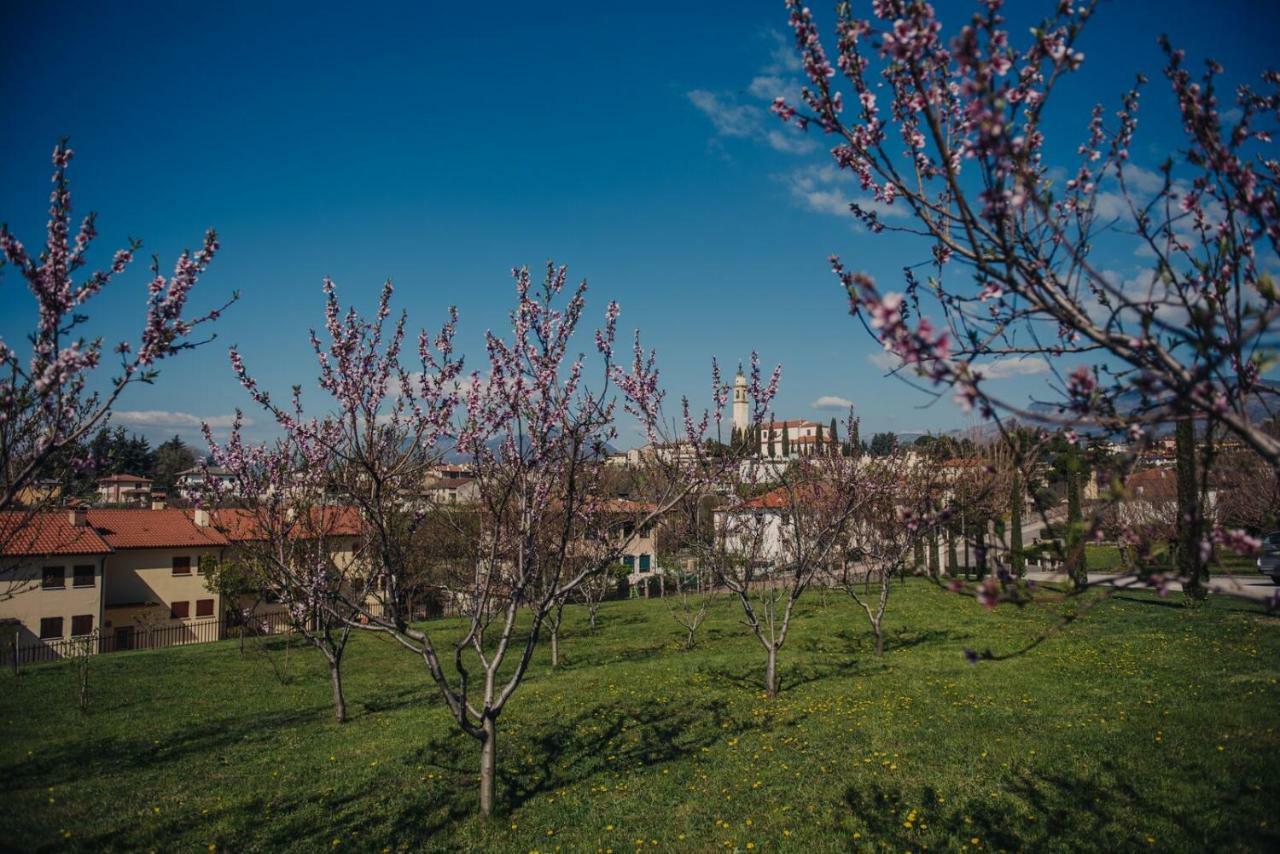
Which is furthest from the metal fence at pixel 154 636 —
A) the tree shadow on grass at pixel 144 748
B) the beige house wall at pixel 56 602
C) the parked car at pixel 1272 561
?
the parked car at pixel 1272 561

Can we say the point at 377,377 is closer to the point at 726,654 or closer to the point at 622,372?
the point at 622,372

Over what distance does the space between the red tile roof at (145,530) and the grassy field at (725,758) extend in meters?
Result: 20.7

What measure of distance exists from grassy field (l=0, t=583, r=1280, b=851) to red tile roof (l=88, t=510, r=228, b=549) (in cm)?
2073

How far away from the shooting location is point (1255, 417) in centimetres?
364

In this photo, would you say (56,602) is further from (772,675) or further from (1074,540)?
(1074,540)

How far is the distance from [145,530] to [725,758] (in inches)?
1568

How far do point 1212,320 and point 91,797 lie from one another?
13004 millimetres

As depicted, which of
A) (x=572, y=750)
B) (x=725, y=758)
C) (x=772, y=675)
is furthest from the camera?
(x=772, y=675)

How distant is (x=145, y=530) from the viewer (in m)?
36.6

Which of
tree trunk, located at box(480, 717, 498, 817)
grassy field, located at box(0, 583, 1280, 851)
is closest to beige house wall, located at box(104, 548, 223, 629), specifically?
grassy field, located at box(0, 583, 1280, 851)

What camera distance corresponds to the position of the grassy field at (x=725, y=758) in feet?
22.9

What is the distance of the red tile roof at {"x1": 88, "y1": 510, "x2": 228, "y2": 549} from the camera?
3522 cm

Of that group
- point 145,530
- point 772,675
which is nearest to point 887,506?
point 772,675

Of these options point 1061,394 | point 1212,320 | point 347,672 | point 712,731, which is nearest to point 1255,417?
point 1061,394
